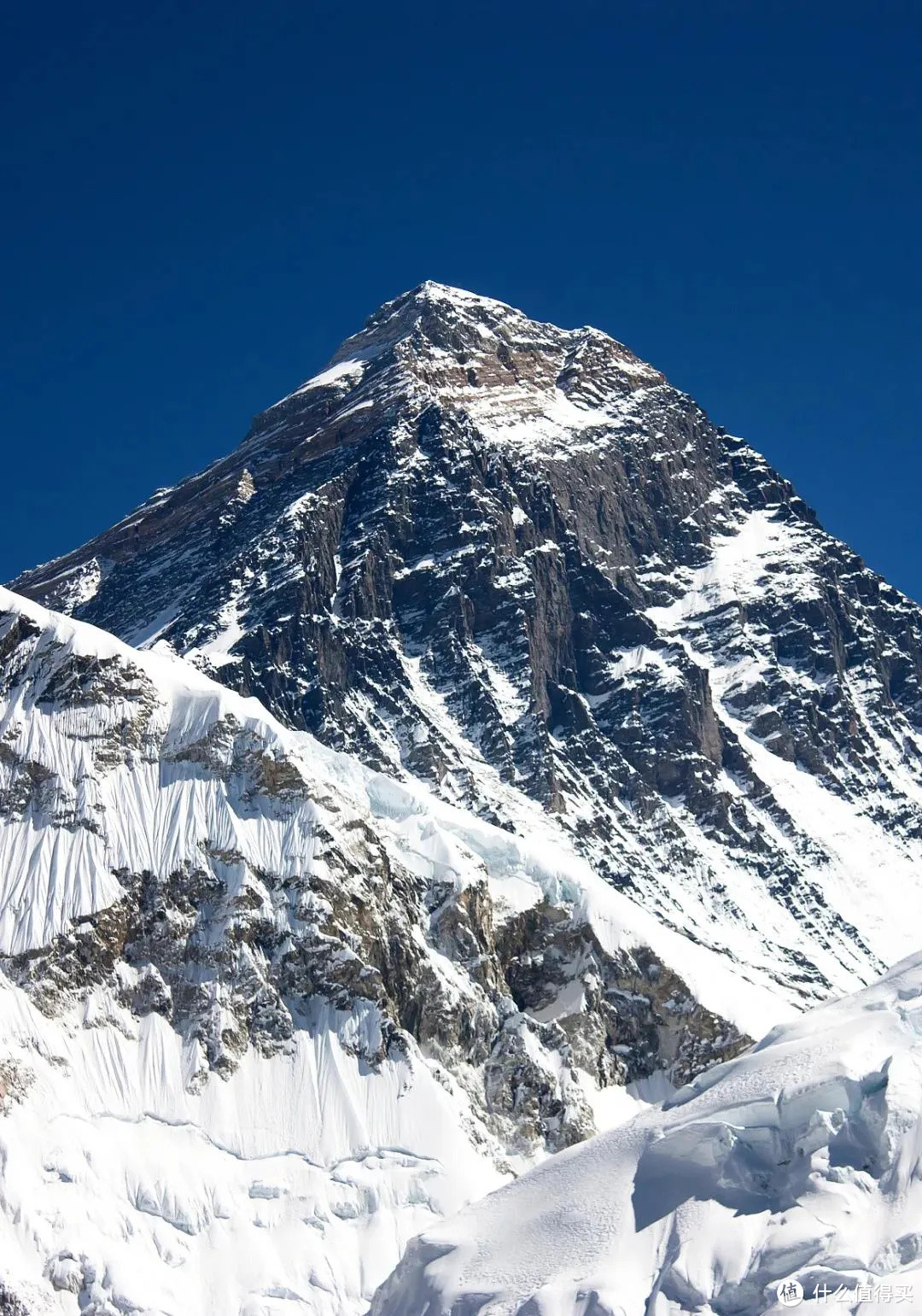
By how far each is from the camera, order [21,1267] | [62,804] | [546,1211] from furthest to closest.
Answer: [62,804] → [21,1267] → [546,1211]

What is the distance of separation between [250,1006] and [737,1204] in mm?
61256

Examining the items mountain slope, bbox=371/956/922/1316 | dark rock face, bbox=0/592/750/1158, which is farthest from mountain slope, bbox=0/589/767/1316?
mountain slope, bbox=371/956/922/1316

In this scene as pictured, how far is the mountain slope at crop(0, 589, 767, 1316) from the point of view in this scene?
458 feet

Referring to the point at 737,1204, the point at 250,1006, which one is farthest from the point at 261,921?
the point at 737,1204

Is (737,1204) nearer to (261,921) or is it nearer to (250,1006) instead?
(250,1006)

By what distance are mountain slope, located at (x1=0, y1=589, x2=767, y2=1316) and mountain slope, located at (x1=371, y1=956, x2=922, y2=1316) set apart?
32178mm

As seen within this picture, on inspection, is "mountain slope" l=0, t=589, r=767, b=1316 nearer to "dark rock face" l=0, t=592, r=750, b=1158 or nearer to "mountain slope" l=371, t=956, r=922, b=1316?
"dark rock face" l=0, t=592, r=750, b=1158

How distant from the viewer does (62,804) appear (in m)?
161

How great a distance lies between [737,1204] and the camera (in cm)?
9694

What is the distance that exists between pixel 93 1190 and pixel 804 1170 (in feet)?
184

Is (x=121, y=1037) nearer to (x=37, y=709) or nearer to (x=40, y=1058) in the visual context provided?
(x=40, y=1058)

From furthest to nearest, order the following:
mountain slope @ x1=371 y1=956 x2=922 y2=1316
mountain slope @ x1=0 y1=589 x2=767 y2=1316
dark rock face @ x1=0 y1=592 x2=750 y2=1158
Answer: dark rock face @ x1=0 y1=592 x2=750 y2=1158 < mountain slope @ x1=0 y1=589 x2=767 y2=1316 < mountain slope @ x1=371 y1=956 x2=922 y2=1316

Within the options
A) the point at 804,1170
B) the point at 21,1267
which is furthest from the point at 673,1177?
the point at 21,1267

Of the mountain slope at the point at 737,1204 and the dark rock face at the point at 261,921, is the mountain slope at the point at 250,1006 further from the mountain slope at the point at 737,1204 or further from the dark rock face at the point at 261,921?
the mountain slope at the point at 737,1204
